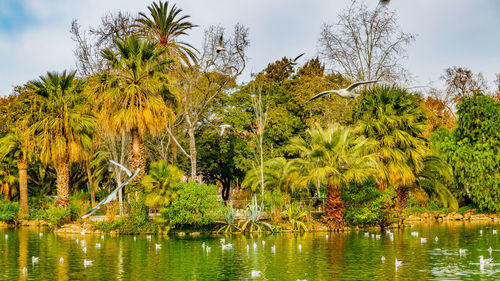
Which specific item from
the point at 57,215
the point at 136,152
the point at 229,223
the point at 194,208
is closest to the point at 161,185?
the point at 194,208

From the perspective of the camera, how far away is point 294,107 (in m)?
48.1

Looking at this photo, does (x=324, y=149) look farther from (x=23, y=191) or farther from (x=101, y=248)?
(x=23, y=191)

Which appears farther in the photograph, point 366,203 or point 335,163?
point 366,203

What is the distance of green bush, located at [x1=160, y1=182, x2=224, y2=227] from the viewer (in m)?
28.3

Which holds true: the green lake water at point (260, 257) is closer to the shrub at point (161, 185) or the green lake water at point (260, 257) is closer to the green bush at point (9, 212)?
the shrub at point (161, 185)

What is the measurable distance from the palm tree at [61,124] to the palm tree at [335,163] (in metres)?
14.7

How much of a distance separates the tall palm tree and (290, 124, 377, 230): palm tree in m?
8.45

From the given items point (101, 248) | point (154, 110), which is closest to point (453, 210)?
point (154, 110)

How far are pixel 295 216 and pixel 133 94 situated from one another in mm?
11152

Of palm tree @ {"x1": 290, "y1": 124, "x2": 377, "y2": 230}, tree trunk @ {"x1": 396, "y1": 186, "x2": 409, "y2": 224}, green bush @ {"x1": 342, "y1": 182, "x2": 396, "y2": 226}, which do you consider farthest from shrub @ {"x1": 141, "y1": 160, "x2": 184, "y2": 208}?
tree trunk @ {"x1": 396, "y1": 186, "x2": 409, "y2": 224}

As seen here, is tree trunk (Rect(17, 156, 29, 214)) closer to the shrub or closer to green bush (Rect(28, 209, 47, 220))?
green bush (Rect(28, 209, 47, 220))

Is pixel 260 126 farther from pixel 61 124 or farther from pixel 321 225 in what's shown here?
pixel 61 124

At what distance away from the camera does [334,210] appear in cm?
3017

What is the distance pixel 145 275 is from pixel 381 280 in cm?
676
